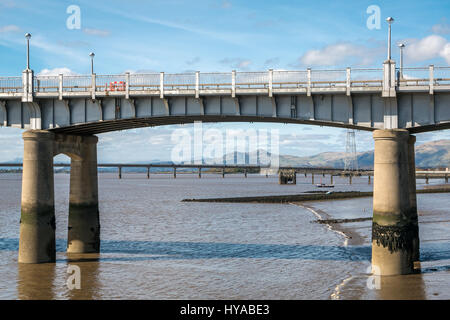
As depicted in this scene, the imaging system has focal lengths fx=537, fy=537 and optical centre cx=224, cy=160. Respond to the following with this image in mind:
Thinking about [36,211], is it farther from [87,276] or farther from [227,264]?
[227,264]

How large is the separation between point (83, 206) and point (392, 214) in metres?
21.2

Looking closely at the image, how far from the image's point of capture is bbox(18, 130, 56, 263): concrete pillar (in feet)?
112

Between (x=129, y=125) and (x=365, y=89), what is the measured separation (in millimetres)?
17694

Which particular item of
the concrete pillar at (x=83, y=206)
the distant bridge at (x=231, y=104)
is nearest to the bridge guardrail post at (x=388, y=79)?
the distant bridge at (x=231, y=104)

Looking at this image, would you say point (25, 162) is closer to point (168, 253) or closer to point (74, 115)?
point (74, 115)

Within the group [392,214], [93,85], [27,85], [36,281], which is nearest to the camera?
[392,214]

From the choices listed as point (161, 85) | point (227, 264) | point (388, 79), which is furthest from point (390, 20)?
point (227, 264)

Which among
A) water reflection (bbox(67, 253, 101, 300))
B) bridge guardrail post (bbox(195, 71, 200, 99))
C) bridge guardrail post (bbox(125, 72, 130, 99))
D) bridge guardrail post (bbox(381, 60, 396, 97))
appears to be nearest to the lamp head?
bridge guardrail post (bbox(381, 60, 396, 97))

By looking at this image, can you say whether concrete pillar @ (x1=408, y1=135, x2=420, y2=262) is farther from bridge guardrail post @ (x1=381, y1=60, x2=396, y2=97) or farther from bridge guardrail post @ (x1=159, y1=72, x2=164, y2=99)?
bridge guardrail post @ (x1=159, y1=72, x2=164, y2=99)

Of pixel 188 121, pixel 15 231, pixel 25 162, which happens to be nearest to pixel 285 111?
pixel 188 121

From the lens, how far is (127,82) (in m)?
35.5

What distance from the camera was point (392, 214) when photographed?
29.8m

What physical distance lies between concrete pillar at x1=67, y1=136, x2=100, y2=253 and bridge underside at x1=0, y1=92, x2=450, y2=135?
8.35ft

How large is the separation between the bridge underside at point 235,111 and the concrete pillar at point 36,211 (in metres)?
3.62
